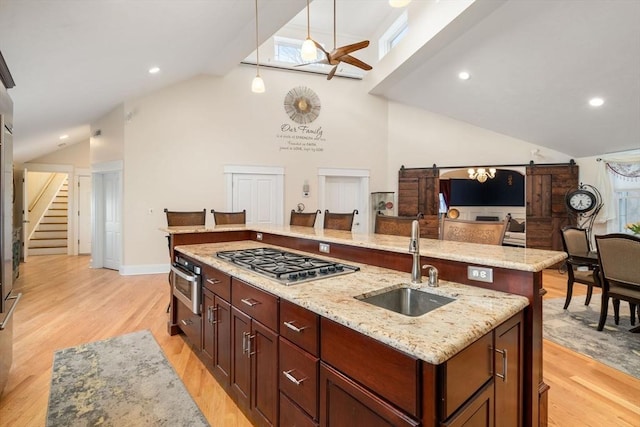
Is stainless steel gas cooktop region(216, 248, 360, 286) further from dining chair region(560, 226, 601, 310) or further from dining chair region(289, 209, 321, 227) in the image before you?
dining chair region(560, 226, 601, 310)

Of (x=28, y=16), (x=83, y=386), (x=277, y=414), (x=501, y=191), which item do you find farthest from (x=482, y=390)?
(x=501, y=191)

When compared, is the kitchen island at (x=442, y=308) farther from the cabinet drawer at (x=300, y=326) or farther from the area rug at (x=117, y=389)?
the area rug at (x=117, y=389)

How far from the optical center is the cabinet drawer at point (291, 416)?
1362 millimetres

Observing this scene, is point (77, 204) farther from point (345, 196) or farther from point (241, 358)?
point (241, 358)

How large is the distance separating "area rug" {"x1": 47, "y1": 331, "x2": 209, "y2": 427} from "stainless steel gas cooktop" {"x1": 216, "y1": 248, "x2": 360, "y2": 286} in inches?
38.0

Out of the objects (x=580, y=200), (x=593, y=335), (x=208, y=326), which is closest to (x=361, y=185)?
(x=580, y=200)

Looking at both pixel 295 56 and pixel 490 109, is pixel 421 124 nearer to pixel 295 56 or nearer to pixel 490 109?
pixel 490 109

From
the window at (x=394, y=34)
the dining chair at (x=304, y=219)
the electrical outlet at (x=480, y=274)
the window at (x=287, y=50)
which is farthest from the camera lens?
the window at (x=287, y=50)

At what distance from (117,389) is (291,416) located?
1.56m

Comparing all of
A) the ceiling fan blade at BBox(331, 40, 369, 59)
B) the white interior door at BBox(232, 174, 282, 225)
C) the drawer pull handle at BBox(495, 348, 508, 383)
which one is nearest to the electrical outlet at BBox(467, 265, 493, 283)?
the drawer pull handle at BBox(495, 348, 508, 383)

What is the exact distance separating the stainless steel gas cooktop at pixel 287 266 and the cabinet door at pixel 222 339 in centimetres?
30

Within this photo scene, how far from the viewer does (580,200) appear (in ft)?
20.3

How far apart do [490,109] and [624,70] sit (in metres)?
2.03

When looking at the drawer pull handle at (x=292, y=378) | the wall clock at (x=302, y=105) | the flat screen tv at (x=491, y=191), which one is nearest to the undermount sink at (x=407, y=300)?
the drawer pull handle at (x=292, y=378)
